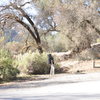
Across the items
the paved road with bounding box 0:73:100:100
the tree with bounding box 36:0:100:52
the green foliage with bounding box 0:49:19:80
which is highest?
the tree with bounding box 36:0:100:52

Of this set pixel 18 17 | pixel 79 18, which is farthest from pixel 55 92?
pixel 18 17

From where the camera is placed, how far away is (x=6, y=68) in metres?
17.8

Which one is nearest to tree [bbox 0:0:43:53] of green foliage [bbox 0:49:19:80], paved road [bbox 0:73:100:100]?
green foliage [bbox 0:49:19:80]

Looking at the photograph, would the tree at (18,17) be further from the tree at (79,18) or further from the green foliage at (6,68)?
the green foliage at (6,68)

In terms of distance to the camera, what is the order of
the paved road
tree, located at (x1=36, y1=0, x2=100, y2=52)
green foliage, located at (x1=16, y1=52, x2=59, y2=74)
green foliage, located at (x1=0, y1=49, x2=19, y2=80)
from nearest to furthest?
1. the paved road
2. green foliage, located at (x1=0, y1=49, x2=19, y2=80)
3. green foliage, located at (x1=16, y1=52, x2=59, y2=74)
4. tree, located at (x1=36, y1=0, x2=100, y2=52)

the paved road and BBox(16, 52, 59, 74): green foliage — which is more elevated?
BBox(16, 52, 59, 74): green foliage

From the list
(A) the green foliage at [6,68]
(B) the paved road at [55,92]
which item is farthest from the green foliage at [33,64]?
(B) the paved road at [55,92]

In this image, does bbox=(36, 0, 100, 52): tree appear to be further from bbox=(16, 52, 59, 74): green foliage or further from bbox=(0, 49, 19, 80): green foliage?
bbox=(0, 49, 19, 80): green foliage

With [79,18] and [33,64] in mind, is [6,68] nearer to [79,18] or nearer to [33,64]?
[33,64]

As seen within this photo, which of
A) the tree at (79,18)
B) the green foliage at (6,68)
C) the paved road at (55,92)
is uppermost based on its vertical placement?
the tree at (79,18)

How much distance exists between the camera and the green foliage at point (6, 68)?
17594 mm

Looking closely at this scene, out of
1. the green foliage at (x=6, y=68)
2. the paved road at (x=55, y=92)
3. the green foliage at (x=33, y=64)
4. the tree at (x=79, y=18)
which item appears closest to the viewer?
the paved road at (x=55, y=92)

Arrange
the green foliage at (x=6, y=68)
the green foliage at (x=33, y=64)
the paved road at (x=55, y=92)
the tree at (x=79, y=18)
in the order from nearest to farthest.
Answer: the paved road at (x=55, y=92) < the green foliage at (x=6, y=68) < the green foliage at (x=33, y=64) < the tree at (x=79, y=18)

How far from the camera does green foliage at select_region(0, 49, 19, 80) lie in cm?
1759
